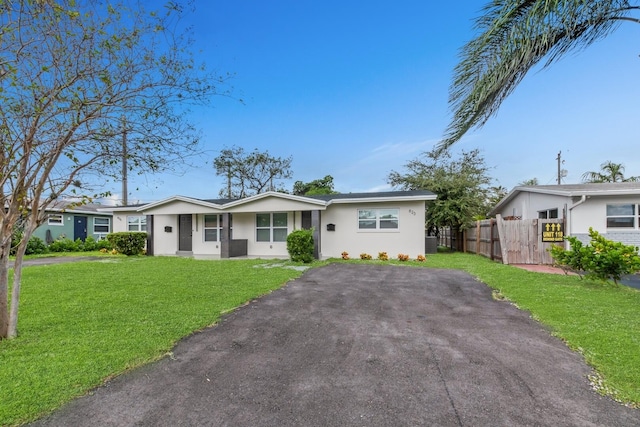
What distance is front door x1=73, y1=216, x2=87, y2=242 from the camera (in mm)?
21906

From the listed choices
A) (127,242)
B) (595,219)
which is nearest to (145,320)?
(127,242)

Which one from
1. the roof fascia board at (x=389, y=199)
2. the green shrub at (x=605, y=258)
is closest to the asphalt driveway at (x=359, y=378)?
the green shrub at (x=605, y=258)

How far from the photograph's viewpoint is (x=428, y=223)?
19250 millimetres

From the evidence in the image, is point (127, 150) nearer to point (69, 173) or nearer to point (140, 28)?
point (69, 173)

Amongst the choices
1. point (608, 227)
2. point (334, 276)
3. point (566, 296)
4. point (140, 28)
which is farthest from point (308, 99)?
point (608, 227)

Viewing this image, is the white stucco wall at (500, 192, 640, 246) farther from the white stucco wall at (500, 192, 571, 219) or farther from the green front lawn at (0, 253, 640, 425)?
the green front lawn at (0, 253, 640, 425)

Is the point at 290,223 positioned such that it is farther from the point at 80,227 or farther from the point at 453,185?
the point at 80,227

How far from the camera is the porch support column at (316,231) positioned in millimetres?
13641

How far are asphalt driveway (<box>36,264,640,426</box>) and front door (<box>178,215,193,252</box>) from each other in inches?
495

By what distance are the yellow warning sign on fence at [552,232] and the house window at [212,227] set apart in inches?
541

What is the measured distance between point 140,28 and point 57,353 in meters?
3.97

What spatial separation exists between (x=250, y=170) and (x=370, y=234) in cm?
2477

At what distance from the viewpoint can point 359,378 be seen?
10.1 ft

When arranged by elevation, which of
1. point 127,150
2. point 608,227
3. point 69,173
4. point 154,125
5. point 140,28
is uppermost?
point 140,28
